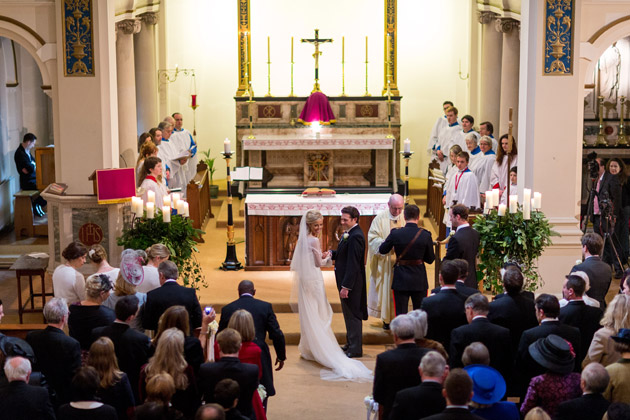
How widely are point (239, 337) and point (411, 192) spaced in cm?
1174

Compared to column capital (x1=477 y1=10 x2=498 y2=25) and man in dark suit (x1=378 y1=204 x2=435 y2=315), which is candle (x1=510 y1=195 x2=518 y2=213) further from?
column capital (x1=477 y1=10 x2=498 y2=25)

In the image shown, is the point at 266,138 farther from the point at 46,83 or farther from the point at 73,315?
the point at 73,315

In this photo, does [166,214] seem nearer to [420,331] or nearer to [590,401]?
[420,331]

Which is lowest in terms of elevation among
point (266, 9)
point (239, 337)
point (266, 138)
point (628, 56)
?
point (239, 337)

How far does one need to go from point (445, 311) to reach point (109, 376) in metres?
2.70

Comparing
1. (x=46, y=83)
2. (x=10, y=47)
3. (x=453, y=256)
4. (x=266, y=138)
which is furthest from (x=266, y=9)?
(x=453, y=256)

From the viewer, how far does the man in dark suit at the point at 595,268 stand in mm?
7895

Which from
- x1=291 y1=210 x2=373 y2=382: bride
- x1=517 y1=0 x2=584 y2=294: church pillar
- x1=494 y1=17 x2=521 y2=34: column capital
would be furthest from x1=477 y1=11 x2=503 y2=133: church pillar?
x1=291 y1=210 x2=373 y2=382: bride

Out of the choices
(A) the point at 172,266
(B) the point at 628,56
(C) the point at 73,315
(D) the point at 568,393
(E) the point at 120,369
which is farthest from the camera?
(B) the point at 628,56

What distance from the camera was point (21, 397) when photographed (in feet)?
17.7

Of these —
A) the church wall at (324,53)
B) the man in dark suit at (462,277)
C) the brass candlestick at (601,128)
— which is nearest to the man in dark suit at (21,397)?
the man in dark suit at (462,277)

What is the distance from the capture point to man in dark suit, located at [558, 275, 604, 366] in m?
6.73

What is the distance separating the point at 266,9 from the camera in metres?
19.4

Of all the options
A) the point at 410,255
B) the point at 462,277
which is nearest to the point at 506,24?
the point at 410,255
